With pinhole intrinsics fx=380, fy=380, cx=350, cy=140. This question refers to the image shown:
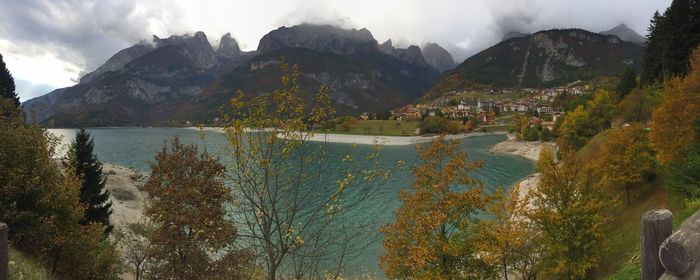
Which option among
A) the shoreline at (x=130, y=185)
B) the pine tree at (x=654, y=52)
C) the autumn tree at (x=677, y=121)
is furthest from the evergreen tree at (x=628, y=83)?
the autumn tree at (x=677, y=121)

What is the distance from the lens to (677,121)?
932 inches

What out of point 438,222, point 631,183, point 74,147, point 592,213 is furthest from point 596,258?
point 74,147

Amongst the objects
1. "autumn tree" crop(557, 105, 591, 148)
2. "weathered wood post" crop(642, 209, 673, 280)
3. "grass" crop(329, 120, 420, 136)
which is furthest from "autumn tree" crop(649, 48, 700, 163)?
"grass" crop(329, 120, 420, 136)

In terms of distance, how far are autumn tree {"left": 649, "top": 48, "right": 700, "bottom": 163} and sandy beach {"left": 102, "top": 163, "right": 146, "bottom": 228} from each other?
42.8 meters

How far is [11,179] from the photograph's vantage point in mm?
15492

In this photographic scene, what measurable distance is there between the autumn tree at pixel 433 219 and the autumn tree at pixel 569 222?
4403 millimetres

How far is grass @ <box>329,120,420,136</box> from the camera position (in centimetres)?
15438

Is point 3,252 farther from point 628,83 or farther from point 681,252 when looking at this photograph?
point 628,83

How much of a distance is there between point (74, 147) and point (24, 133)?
39.2 ft

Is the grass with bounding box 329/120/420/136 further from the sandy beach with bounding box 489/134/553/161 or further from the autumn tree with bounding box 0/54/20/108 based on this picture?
the autumn tree with bounding box 0/54/20/108

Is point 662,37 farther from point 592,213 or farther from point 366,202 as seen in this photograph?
point 592,213

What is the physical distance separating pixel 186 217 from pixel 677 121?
28.9 metres

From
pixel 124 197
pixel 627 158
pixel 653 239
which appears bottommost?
pixel 124 197

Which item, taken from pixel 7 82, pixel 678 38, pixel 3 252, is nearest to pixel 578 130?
pixel 678 38
